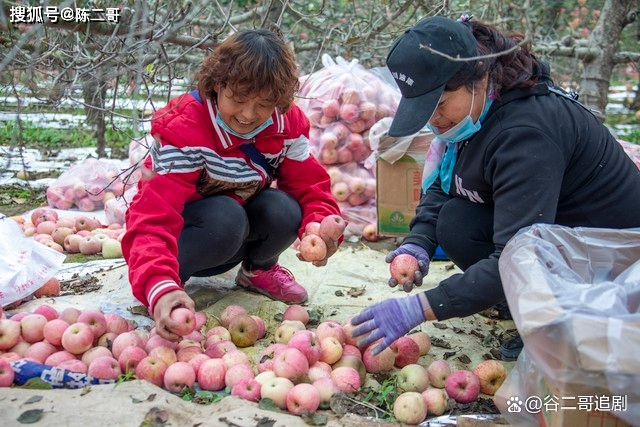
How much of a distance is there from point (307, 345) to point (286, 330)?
233mm

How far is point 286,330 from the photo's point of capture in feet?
8.54

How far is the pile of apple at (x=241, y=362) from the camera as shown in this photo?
2176 millimetres

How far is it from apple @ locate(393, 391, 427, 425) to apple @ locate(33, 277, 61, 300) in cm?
169

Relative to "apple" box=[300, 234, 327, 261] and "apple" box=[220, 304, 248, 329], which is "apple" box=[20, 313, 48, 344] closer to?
"apple" box=[220, 304, 248, 329]

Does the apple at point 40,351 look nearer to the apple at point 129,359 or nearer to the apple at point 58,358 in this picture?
the apple at point 58,358

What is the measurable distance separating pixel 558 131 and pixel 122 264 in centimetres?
225

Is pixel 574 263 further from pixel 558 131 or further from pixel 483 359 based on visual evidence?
pixel 483 359

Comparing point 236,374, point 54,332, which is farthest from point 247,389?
point 54,332

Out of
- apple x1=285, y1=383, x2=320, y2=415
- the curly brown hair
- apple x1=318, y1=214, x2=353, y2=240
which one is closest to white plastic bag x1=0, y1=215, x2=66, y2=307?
→ the curly brown hair

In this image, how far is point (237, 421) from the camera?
1.97 meters

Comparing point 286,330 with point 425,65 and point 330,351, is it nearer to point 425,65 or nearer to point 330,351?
point 330,351

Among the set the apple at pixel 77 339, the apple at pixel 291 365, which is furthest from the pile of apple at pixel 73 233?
the apple at pixel 291 365

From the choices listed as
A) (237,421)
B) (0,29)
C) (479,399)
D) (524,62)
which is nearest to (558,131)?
(524,62)

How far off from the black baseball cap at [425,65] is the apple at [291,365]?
80 centimetres
